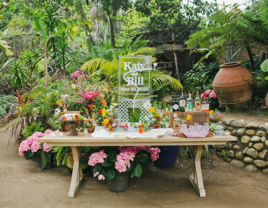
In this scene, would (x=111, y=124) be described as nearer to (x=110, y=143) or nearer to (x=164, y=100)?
(x=110, y=143)

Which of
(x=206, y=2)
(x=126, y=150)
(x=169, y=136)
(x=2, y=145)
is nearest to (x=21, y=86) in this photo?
(x=2, y=145)

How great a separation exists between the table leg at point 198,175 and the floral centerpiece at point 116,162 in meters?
0.63

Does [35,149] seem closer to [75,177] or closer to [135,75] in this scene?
[75,177]

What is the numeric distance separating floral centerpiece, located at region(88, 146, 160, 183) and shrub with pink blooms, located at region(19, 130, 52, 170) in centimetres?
105

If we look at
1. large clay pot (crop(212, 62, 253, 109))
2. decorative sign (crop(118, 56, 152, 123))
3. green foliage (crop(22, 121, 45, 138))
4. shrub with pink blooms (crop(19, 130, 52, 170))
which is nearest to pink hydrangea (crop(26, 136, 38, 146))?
shrub with pink blooms (crop(19, 130, 52, 170))

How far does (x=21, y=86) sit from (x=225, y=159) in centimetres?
514

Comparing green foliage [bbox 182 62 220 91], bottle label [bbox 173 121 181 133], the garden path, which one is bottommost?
the garden path

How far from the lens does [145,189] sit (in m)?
2.98

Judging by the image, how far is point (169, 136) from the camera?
2652 mm

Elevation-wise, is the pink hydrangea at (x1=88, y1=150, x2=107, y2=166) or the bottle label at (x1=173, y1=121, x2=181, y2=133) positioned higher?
the bottle label at (x1=173, y1=121, x2=181, y2=133)

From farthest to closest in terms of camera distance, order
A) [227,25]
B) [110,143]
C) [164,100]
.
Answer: [164,100] → [227,25] → [110,143]

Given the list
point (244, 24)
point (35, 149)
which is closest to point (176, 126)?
point (35, 149)

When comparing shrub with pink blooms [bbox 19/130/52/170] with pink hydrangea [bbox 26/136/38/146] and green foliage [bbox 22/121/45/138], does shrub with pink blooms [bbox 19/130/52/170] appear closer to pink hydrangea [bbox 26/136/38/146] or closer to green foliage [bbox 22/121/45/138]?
pink hydrangea [bbox 26/136/38/146]

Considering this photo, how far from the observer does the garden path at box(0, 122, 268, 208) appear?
263 centimetres
